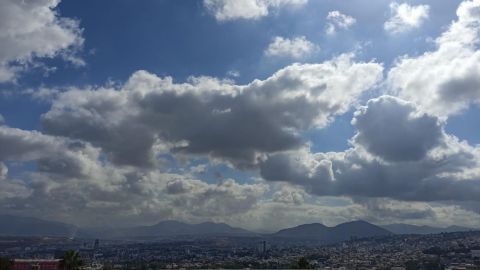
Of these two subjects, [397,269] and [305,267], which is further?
[397,269]

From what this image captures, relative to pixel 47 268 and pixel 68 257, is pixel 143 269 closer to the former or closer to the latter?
pixel 47 268

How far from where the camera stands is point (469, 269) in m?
143

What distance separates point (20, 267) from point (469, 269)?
12051cm

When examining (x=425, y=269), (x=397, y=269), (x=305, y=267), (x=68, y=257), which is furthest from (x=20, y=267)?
(x=425, y=269)

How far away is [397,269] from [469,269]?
95.6 ft

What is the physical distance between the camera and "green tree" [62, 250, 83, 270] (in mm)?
Answer: 78188

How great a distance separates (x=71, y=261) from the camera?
3083 inches

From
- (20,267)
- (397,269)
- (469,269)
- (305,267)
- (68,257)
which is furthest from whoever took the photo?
(397,269)

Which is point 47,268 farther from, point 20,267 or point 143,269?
point 143,269

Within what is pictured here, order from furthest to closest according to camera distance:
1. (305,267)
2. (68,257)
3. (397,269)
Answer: (397,269)
(305,267)
(68,257)

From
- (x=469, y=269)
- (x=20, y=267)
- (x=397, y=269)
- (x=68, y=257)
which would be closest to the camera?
(x=68, y=257)

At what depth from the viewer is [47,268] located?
113 meters

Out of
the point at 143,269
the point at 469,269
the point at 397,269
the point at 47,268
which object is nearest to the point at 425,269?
the point at 397,269

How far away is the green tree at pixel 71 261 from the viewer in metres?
78.2
